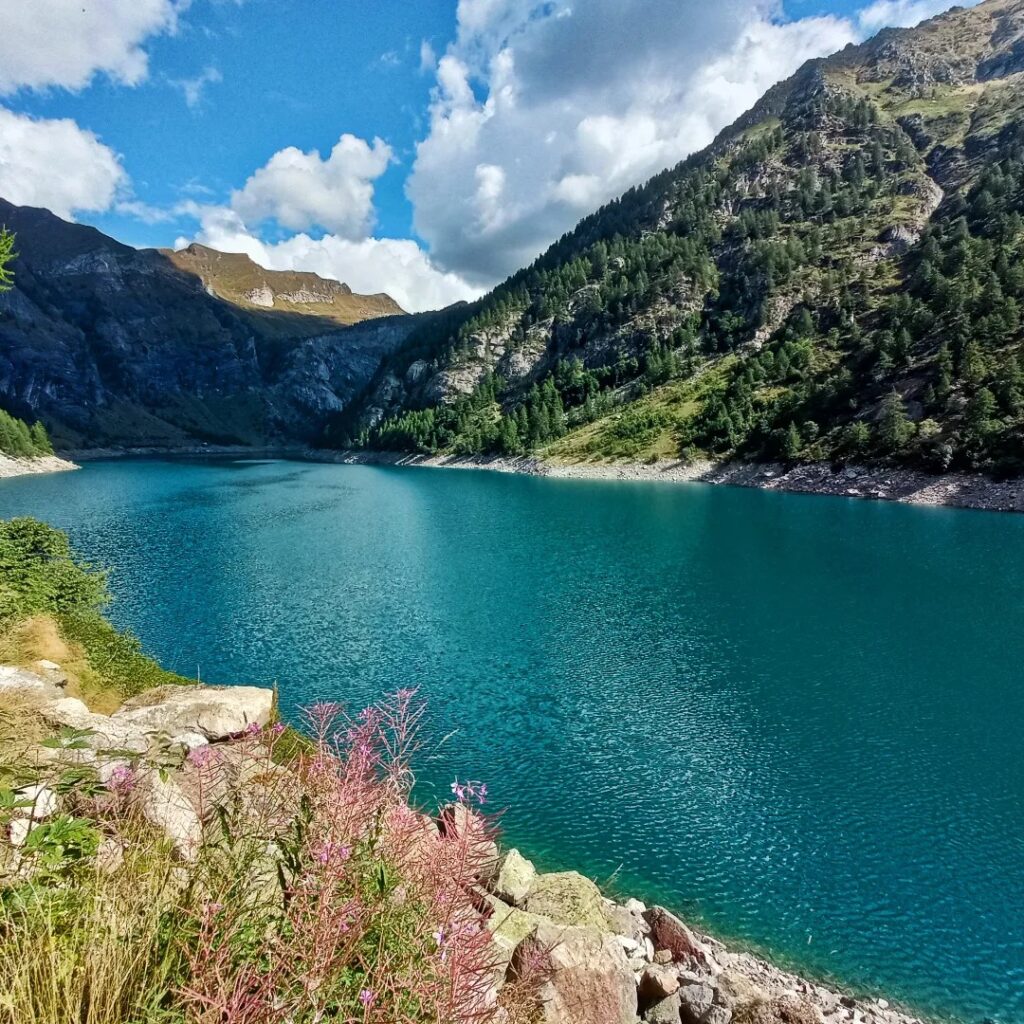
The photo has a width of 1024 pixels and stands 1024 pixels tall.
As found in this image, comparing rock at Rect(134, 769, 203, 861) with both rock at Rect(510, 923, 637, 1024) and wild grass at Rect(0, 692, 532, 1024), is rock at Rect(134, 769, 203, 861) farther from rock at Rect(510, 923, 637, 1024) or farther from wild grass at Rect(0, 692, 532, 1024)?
rock at Rect(510, 923, 637, 1024)

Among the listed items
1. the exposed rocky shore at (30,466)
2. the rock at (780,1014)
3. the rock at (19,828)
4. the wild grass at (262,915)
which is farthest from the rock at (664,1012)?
the exposed rocky shore at (30,466)

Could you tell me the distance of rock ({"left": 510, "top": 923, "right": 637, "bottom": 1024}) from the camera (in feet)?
33.0

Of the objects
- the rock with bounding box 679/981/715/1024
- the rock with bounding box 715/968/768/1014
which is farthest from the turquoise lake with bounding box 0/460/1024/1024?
the rock with bounding box 679/981/715/1024

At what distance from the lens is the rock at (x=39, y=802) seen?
6.78 m

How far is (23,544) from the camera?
30234 mm

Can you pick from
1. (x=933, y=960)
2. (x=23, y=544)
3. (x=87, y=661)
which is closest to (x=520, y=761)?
(x=933, y=960)

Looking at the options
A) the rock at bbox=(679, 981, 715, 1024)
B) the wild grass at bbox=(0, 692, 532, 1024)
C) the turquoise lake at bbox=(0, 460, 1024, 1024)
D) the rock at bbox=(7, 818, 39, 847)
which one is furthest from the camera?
the turquoise lake at bbox=(0, 460, 1024, 1024)

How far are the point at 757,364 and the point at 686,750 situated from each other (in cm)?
14172

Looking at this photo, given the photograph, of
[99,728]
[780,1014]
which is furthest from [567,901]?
[99,728]

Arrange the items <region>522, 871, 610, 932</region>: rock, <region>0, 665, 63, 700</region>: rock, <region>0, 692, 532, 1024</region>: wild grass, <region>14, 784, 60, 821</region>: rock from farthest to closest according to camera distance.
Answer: <region>0, 665, 63, 700</region>: rock → <region>522, 871, 610, 932</region>: rock → <region>14, 784, 60, 821</region>: rock → <region>0, 692, 532, 1024</region>: wild grass

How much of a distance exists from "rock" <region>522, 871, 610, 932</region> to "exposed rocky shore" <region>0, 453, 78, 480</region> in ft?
566

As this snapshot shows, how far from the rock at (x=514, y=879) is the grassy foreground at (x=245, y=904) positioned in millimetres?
9092

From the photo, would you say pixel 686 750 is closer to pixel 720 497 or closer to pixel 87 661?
pixel 87 661

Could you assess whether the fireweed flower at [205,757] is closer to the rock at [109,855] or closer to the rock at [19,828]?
the rock at [109,855]
